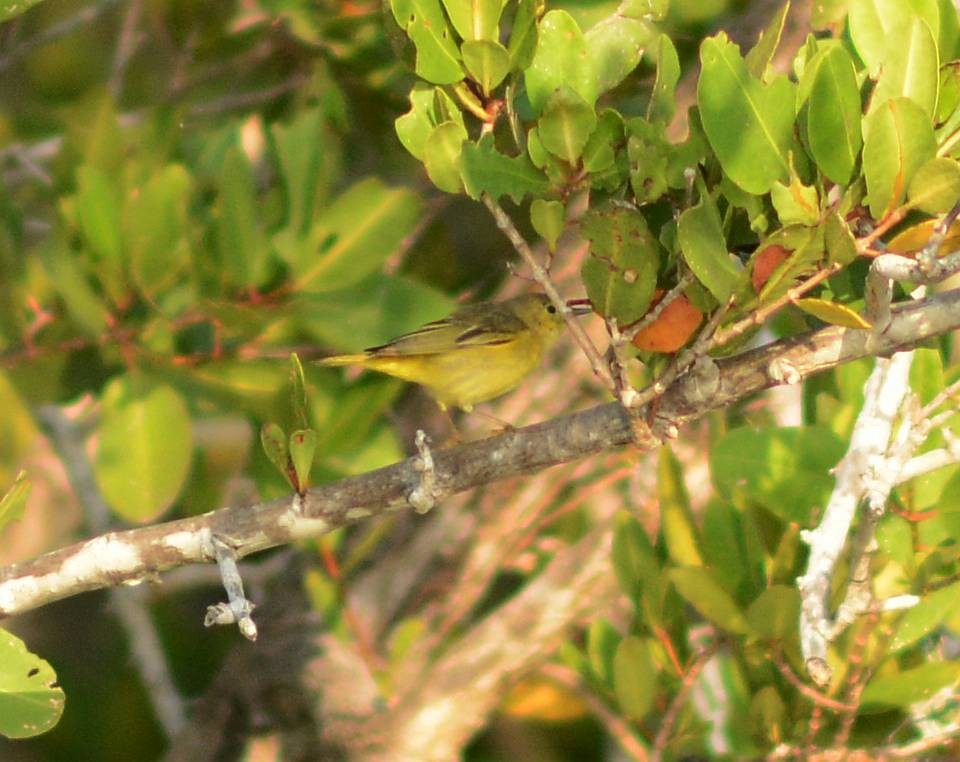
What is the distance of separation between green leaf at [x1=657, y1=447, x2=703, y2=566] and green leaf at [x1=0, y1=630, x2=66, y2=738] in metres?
1.29

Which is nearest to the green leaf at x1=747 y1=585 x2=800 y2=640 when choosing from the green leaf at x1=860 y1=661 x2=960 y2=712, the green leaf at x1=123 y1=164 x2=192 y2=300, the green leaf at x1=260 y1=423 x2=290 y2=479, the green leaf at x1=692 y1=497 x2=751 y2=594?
the green leaf at x1=692 y1=497 x2=751 y2=594

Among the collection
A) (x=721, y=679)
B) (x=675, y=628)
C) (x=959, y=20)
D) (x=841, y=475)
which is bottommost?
(x=721, y=679)

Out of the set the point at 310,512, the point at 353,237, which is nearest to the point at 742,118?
the point at 310,512

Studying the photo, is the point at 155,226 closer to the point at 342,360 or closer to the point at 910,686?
the point at 342,360

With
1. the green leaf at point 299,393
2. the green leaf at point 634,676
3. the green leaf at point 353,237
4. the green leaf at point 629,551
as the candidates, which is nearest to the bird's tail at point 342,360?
the green leaf at point 353,237

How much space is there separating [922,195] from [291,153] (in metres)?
1.64

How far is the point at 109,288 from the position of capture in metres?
2.84

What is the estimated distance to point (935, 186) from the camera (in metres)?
1.64

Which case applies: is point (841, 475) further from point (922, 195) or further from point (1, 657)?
point (1, 657)

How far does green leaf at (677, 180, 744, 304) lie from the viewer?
1645mm

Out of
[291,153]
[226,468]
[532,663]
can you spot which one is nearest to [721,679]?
[532,663]

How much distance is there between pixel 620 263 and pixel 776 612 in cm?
101

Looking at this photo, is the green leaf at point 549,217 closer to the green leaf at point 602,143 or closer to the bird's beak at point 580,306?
the green leaf at point 602,143

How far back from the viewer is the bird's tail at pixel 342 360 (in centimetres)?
316
